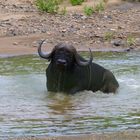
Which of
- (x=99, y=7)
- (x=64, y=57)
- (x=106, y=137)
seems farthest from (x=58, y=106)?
(x=99, y=7)

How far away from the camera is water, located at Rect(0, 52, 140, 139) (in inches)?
335

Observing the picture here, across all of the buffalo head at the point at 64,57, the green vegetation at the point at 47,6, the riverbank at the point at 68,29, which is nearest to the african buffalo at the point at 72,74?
the buffalo head at the point at 64,57

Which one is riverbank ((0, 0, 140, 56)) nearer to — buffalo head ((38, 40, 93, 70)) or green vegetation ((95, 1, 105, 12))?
green vegetation ((95, 1, 105, 12))

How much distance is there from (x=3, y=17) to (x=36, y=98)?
9.36 metres

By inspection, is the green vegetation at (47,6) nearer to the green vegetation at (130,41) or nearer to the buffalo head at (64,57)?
the green vegetation at (130,41)

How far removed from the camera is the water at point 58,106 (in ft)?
27.9

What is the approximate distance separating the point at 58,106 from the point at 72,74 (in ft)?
3.69

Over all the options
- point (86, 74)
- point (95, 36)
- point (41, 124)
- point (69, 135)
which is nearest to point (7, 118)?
point (41, 124)

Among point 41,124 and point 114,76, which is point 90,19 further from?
point 41,124

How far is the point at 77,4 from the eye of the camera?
2303 centimetres

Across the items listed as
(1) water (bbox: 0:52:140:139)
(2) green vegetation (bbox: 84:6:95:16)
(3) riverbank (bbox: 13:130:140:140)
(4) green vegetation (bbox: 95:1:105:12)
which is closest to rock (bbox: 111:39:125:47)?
(1) water (bbox: 0:52:140:139)

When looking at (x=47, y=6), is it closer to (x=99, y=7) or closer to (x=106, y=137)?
(x=99, y=7)

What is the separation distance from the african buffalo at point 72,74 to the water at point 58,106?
0.16 m

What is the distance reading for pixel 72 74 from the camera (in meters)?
11.2
